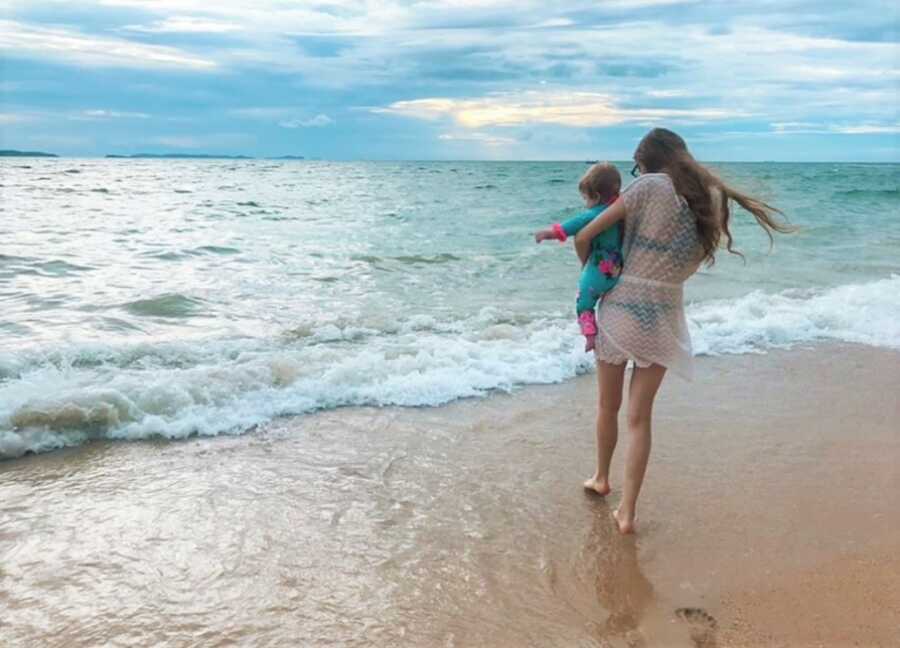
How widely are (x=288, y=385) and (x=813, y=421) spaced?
426 cm

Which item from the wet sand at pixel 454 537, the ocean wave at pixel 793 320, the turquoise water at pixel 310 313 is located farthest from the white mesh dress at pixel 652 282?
the ocean wave at pixel 793 320

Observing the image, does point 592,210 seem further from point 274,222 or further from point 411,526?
point 274,222

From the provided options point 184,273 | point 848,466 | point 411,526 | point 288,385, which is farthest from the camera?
point 184,273

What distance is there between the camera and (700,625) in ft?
10.8

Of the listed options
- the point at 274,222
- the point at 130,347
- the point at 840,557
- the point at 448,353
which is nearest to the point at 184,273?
the point at 130,347

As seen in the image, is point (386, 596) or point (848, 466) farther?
point (848, 466)

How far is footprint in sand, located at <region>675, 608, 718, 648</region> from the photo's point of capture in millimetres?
3172

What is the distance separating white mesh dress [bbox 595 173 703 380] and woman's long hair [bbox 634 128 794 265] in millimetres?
49

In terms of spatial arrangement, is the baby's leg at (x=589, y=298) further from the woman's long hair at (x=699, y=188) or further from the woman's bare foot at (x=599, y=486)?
the woman's bare foot at (x=599, y=486)

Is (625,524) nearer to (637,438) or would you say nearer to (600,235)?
(637,438)

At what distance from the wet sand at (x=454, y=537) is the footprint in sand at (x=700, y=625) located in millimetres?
11

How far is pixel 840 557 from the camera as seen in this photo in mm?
3873

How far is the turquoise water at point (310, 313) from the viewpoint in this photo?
19.8ft

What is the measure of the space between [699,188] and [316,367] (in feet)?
13.4
